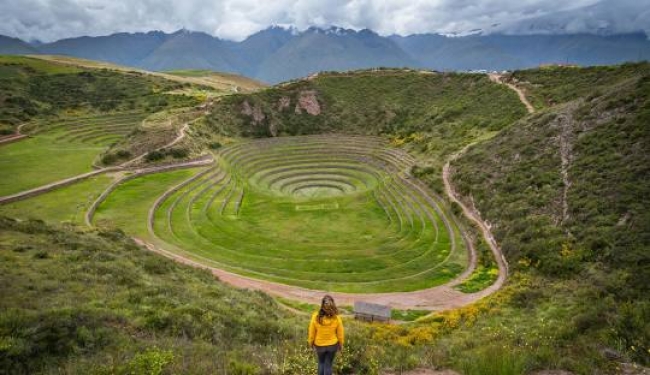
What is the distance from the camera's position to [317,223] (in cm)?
3722

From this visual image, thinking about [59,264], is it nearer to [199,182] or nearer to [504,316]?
[504,316]

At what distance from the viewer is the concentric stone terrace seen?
27.7 meters

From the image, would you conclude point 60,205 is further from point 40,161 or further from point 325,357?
point 325,357

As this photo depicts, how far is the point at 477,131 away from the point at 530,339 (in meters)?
44.0

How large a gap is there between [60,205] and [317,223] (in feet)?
78.2

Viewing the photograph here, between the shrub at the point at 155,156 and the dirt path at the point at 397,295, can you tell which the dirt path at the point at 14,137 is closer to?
the shrub at the point at 155,156

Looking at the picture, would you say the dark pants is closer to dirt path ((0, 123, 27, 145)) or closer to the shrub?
the shrub

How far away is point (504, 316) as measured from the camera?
59.3 feet

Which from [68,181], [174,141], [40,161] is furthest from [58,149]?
[68,181]

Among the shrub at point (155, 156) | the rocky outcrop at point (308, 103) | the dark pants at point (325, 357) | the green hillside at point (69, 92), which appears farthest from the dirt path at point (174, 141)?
the dark pants at point (325, 357)

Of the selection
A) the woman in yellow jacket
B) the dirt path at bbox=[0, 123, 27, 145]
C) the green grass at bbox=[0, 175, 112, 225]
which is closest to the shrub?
the green grass at bbox=[0, 175, 112, 225]

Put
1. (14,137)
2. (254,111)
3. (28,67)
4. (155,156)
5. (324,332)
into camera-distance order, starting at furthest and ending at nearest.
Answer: (28,67) < (254,111) < (14,137) < (155,156) < (324,332)

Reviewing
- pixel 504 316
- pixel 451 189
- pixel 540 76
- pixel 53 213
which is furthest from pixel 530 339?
pixel 540 76

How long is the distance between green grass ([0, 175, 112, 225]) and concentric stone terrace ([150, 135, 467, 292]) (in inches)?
247
